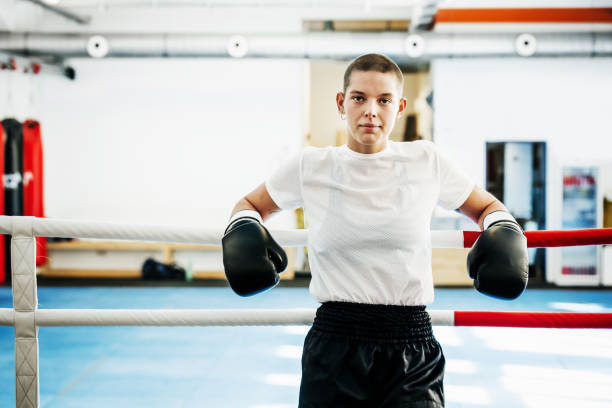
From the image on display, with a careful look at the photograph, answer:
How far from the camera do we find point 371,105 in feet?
3.43

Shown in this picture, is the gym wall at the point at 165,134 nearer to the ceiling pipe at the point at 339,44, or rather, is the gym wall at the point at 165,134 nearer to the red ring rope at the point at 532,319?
the ceiling pipe at the point at 339,44

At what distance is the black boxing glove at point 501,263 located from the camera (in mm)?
943

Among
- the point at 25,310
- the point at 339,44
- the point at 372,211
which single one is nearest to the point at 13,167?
the point at 339,44

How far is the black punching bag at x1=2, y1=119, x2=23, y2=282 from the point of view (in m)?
5.56

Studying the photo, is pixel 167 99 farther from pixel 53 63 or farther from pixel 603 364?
pixel 603 364

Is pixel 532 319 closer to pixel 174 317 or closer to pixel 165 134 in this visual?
pixel 174 317

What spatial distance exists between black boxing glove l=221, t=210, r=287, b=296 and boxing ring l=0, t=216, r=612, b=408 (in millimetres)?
256

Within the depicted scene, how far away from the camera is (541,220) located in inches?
251

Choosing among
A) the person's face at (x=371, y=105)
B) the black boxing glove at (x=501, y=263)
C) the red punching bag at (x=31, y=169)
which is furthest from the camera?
the red punching bag at (x=31, y=169)

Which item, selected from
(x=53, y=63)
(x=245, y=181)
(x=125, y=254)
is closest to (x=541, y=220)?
(x=245, y=181)

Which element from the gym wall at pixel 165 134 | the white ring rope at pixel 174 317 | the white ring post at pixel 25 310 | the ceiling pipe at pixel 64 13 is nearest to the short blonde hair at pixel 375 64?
the white ring rope at pixel 174 317

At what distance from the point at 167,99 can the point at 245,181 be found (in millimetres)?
1649

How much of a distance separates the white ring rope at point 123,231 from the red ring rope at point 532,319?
21 cm

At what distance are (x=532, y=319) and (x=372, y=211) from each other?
2.03 feet
